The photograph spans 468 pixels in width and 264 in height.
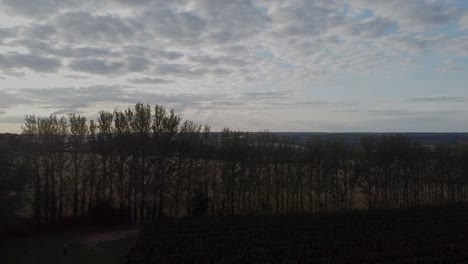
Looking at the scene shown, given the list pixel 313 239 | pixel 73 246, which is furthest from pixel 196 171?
pixel 313 239

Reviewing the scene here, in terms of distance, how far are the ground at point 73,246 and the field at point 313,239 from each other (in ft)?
7.18

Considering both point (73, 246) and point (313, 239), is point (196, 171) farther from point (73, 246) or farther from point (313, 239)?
point (313, 239)

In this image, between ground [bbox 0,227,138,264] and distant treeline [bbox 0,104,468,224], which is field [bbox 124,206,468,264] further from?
distant treeline [bbox 0,104,468,224]

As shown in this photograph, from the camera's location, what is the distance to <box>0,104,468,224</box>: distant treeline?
41.4 metres

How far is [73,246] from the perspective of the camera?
31984 mm

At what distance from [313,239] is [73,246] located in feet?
53.9

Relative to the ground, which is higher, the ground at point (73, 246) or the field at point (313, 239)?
the field at point (313, 239)

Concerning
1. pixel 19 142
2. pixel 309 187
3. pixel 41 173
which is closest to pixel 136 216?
pixel 41 173

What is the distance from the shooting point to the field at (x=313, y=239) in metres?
23.3

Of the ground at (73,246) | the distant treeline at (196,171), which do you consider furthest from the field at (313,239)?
the distant treeline at (196,171)

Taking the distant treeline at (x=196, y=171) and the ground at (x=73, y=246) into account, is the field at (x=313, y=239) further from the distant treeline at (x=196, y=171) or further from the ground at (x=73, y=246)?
the distant treeline at (x=196, y=171)

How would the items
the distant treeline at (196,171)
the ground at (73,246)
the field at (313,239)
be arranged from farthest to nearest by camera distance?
the distant treeline at (196,171), the ground at (73,246), the field at (313,239)

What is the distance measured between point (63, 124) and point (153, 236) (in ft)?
58.2

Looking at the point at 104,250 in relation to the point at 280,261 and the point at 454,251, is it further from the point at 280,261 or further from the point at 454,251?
the point at 454,251
